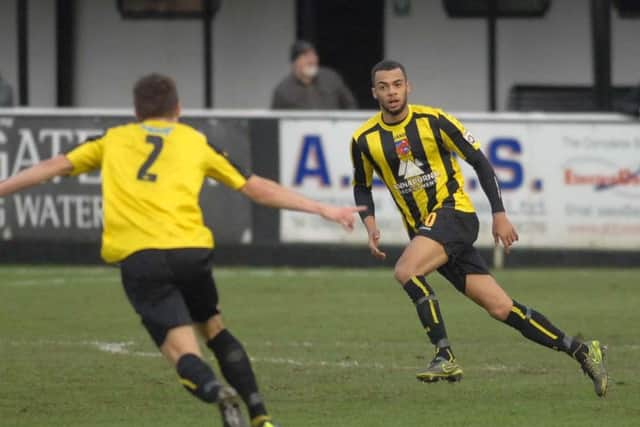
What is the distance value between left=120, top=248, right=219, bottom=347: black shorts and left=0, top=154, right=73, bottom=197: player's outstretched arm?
1.62ft

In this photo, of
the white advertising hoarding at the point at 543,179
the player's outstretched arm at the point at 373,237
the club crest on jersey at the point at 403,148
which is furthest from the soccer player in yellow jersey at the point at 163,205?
the white advertising hoarding at the point at 543,179

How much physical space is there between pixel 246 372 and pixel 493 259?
971cm

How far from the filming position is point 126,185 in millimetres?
7539

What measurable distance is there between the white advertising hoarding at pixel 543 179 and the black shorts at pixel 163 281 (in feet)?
30.8

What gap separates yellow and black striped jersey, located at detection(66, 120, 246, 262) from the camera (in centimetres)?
751

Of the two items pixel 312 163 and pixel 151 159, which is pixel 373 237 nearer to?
pixel 151 159

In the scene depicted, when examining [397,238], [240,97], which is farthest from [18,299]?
[240,97]

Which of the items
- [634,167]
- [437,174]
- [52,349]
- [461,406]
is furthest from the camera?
[634,167]

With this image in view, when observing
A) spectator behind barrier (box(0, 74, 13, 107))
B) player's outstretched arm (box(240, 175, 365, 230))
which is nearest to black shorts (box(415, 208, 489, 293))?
player's outstretched arm (box(240, 175, 365, 230))

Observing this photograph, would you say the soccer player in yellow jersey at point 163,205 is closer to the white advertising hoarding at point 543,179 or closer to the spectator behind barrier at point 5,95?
the white advertising hoarding at point 543,179

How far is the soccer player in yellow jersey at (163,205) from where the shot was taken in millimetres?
7500

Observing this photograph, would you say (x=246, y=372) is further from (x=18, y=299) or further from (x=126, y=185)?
(x=18, y=299)

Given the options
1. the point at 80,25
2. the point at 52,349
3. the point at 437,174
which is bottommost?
the point at 52,349

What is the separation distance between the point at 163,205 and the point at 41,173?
0.58m
